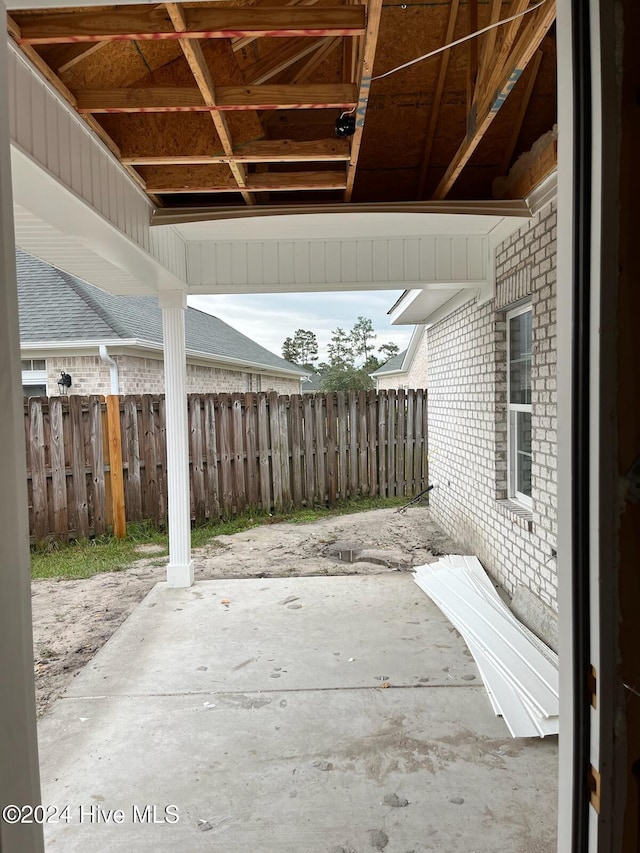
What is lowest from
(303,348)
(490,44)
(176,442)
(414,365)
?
(176,442)

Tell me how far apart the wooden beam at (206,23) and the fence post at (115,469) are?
19.7ft

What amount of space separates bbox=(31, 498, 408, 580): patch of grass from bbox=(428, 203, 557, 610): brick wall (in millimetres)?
2214

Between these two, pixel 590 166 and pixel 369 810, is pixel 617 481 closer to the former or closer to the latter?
pixel 590 166

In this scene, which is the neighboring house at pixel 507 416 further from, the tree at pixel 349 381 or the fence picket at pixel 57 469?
the tree at pixel 349 381

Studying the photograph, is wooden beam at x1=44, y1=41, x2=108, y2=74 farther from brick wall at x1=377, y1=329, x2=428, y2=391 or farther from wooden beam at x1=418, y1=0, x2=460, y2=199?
brick wall at x1=377, y1=329, x2=428, y2=391

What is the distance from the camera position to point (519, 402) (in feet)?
16.9

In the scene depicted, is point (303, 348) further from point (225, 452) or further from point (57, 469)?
point (57, 469)

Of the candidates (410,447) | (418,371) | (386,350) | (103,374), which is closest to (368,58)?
(103,374)

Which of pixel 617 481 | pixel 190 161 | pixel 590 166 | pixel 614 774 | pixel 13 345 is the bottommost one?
pixel 614 774

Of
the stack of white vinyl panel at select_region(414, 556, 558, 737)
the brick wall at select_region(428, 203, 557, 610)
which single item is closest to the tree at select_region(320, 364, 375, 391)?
the brick wall at select_region(428, 203, 557, 610)

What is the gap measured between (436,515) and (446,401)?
194 centimetres

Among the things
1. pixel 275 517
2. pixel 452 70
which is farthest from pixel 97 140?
pixel 275 517

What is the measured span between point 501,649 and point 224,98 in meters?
3.88

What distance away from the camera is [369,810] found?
245cm
